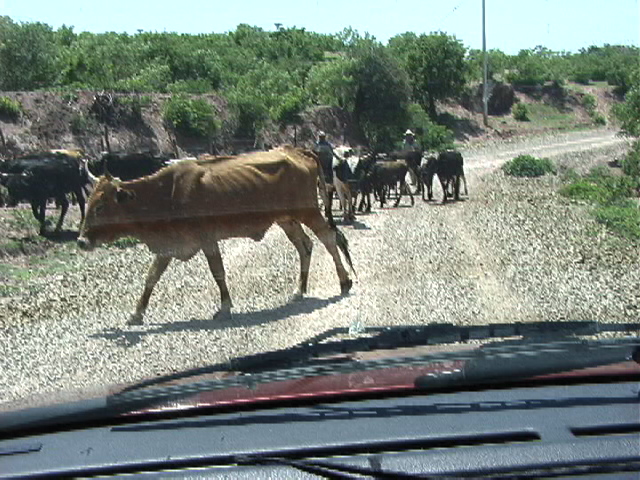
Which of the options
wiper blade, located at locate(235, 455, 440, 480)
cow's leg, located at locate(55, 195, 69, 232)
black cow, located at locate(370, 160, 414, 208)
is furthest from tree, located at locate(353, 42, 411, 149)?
wiper blade, located at locate(235, 455, 440, 480)

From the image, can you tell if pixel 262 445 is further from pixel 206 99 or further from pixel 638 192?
pixel 638 192

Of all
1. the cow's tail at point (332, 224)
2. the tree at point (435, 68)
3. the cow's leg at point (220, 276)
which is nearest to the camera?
the cow's leg at point (220, 276)

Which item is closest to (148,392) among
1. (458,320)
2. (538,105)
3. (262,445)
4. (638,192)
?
(262,445)

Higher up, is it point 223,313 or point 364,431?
point 364,431

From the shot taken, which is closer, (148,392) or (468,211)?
(148,392)

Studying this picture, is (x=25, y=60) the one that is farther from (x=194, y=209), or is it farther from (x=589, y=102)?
(x=589, y=102)

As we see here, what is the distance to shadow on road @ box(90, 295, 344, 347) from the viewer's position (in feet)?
30.6

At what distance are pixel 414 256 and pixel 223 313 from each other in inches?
140

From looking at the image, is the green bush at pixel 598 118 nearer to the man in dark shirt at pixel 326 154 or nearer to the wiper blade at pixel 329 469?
the man in dark shirt at pixel 326 154

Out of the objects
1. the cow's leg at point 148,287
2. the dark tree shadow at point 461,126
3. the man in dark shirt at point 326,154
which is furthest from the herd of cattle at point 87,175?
the dark tree shadow at point 461,126

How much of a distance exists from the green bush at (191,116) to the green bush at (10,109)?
23.5 ft

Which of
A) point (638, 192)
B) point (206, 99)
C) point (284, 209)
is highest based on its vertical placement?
point (206, 99)

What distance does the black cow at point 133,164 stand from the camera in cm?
1664

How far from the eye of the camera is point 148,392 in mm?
3400
